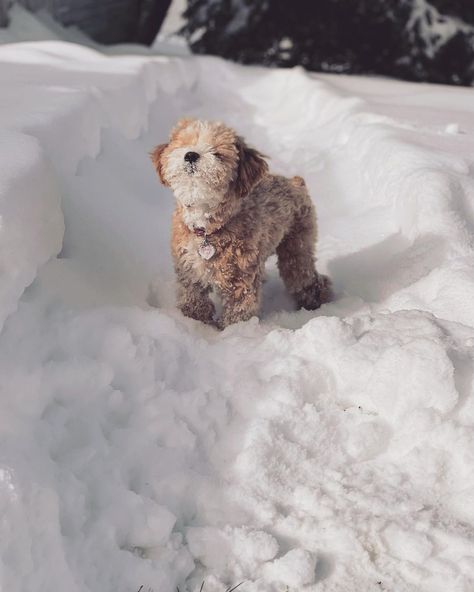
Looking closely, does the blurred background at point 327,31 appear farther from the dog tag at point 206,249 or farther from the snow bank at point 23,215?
the dog tag at point 206,249

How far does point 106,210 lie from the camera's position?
404 centimetres

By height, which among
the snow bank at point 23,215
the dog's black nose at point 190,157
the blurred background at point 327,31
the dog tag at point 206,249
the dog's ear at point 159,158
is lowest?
the blurred background at point 327,31

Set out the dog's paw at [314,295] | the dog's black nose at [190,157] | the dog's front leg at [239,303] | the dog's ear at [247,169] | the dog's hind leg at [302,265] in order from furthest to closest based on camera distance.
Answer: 1. the dog's paw at [314,295]
2. the dog's hind leg at [302,265]
3. the dog's front leg at [239,303]
4. the dog's ear at [247,169]
5. the dog's black nose at [190,157]

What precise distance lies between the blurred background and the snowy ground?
847 cm

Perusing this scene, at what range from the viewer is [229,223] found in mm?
3137

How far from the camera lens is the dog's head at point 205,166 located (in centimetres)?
281

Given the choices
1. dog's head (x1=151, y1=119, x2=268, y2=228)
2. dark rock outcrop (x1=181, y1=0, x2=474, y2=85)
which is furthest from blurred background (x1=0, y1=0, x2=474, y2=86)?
dog's head (x1=151, y1=119, x2=268, y2=228)

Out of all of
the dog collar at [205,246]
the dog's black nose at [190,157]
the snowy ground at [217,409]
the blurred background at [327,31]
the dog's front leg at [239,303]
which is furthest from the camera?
the blurred background at [327,31]

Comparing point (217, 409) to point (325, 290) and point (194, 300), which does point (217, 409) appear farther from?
point (325, 290)

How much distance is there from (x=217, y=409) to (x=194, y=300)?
829mm

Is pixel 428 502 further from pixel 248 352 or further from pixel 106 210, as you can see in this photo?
pixel 106 210

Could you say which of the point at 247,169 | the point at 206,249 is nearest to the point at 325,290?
the point at 206,249

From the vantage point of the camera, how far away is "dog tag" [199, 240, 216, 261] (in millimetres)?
3129

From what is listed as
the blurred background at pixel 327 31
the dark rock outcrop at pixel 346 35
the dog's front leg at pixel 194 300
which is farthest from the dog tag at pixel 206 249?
the dark rock outcrop at pixel 346 35
